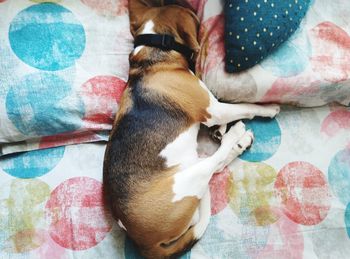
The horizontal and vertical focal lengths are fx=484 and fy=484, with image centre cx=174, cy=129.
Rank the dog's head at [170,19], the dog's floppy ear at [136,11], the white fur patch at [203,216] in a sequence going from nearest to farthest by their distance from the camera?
the white fur patch at [203,216] → the dog's head at [170,19] → the dog's floppy ear at [136,11]

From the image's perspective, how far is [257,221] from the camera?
207cm

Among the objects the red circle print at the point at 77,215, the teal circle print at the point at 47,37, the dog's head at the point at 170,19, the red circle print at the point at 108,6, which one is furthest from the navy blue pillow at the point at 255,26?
the red circle print at the point at 77,215

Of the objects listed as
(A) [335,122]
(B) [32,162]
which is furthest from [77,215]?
(A) [335,122]

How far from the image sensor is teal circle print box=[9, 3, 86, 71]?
220 centimetres

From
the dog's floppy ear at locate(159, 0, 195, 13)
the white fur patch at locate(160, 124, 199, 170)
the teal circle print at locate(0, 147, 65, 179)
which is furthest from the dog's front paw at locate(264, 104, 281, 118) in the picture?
the teal circle print at locate(0, 147, 65, 179)

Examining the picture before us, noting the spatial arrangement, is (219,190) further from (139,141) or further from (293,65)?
(293,65)

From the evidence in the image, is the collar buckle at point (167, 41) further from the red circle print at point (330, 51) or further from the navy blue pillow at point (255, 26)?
the red circle print at point (330, 51)

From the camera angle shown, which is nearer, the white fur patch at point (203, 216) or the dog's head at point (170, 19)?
the white fur patch at point (203, 216)

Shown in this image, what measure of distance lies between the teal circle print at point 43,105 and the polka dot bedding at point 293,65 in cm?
60

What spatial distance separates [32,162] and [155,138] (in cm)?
61

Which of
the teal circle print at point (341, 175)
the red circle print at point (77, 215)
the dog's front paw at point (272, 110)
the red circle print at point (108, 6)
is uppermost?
the red circle print at point (108, 6)

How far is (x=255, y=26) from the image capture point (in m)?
2.01

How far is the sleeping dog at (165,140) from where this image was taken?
1.93 meters

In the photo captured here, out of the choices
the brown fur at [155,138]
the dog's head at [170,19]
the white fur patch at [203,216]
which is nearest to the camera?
the brown fur at [155,138]
